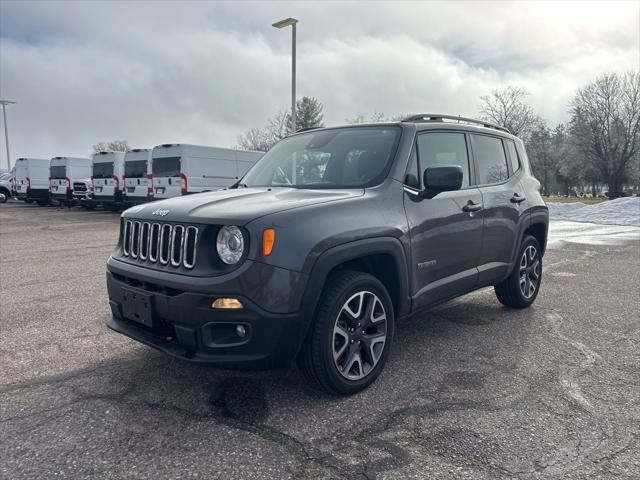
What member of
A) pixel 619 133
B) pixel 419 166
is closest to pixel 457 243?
pixel 419 166

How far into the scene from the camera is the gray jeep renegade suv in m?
2.75

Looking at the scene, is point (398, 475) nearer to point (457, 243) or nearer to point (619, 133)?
point (457, 243)

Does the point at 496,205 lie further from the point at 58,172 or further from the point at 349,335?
the point at 58,172

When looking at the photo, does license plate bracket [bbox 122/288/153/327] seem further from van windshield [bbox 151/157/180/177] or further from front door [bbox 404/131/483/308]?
van windshield [bbox 151/157/180/177]

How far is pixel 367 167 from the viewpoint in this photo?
146 inches

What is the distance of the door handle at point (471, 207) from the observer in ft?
13.5

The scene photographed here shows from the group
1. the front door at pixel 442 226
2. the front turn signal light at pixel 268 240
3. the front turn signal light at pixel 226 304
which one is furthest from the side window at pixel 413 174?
the front turn signal light at pixel 226 304

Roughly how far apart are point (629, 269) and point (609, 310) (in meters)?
3.09

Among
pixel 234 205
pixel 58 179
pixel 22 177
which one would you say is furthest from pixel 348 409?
pixel 22 177

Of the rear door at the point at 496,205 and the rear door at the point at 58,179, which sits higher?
the rear door at the point at 58,179

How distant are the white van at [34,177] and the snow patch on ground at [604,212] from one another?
Answer: 23.9 m

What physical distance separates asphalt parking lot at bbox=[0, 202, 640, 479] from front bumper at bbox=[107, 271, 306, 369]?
1.29 feet

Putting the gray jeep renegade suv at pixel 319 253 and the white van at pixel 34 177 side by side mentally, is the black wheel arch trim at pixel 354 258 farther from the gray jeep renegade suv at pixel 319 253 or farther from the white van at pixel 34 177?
the white van at pixel 34 177

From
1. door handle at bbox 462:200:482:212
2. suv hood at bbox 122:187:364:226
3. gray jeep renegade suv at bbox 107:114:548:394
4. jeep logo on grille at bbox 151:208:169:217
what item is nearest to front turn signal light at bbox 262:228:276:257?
gray jeep renegade suv at bbox 107:114:548:394
